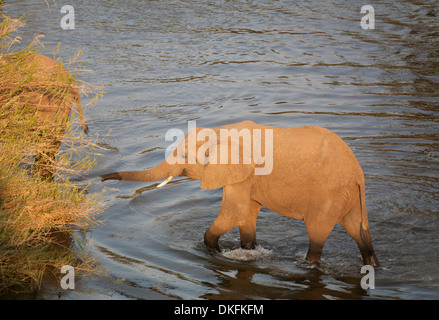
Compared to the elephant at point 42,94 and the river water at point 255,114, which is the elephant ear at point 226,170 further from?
the elephant at point 42,94

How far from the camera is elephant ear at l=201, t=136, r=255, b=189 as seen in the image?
6922mm

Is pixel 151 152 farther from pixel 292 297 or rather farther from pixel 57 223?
pixel 292 297

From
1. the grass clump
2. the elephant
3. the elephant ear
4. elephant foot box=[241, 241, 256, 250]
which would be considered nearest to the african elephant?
the elephant ear

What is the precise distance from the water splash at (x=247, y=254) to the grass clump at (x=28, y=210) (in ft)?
4.68

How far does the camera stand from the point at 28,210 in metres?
6.62

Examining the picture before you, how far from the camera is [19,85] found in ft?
24.4

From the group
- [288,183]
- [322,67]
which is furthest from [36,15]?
[288,183]

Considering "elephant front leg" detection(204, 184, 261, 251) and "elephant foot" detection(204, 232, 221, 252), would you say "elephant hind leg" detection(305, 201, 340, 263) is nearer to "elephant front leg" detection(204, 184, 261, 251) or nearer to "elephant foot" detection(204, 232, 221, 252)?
"elephant front leg" detection(204, 184, 261, 251)

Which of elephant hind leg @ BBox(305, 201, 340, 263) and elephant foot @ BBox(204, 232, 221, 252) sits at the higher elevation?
elephant hind leg @ BBox(305, 201, 340, 263)

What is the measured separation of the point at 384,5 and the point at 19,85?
1646 cm

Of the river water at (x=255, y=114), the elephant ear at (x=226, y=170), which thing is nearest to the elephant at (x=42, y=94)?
the river water at (x=255, y=114)

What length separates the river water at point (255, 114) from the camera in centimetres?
677

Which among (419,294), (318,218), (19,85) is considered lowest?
(419,294)

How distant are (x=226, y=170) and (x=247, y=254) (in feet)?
3.19
